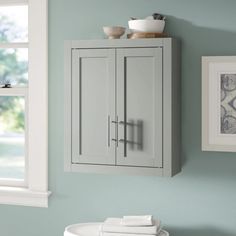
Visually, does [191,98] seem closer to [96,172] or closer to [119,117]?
[119,117]

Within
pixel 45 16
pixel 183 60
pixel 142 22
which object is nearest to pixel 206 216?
pixel 183 60

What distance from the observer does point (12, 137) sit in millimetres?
4145

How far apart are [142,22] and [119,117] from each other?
1.77 feet

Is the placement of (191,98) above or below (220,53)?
below

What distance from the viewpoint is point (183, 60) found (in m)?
3.66

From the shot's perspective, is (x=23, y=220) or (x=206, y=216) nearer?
(x=206, y=216)

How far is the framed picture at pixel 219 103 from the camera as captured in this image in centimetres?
355

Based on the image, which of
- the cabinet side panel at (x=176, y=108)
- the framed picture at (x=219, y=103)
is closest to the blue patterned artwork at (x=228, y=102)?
the framed picture at (x=219, y=103)

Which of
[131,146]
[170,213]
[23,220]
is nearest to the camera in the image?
[131,146]

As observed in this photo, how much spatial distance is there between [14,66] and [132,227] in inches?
52.7

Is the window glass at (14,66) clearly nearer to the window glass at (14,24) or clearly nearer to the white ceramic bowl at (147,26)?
the window glass at (14,24)

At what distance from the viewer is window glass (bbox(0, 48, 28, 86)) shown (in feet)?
13.3

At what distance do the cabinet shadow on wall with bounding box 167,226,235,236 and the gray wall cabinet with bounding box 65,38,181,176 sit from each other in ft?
1.33

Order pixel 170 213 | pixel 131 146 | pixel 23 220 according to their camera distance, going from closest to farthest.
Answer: pixel 131 146, pixel 170 213, pixel 23 220
